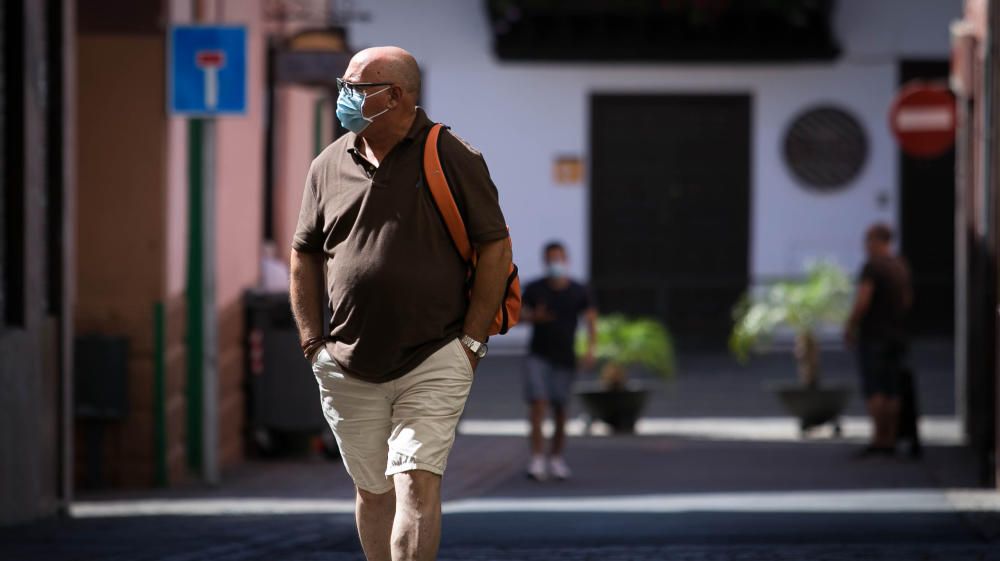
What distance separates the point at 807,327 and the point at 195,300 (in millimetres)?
6196

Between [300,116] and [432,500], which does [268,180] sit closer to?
[300,116]

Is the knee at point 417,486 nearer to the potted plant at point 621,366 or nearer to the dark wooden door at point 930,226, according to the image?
the potted plant at point 621,366

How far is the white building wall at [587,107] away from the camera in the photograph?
89.7 feet

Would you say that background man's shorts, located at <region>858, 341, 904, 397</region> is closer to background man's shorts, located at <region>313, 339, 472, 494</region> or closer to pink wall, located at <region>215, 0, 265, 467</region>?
pink wall, located at <region>215, 0, 265, 467</region>

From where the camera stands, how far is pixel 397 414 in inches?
237

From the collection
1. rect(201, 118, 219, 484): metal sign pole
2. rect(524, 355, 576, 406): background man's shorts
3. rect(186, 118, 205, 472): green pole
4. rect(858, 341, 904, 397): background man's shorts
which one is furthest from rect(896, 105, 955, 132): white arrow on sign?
rect(201, 118, 219, 484): metal sign pole

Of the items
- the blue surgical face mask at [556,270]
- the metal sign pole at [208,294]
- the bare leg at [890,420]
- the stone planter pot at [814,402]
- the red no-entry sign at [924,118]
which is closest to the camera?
the metal sign pole at [208,294]

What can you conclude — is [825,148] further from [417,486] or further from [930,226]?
[417,486]

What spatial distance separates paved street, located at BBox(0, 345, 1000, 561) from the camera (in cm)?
859

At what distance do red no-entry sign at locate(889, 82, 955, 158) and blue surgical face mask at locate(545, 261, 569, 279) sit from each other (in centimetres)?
434

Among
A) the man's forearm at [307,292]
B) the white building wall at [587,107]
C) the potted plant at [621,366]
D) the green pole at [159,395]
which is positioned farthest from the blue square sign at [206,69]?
the white building wall at [587,107]

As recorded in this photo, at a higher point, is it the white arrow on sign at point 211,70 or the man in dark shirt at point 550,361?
the white arrow on sign at point 211,70

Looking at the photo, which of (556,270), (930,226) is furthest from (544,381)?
(930,226)

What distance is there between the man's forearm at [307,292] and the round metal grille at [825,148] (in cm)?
2179
